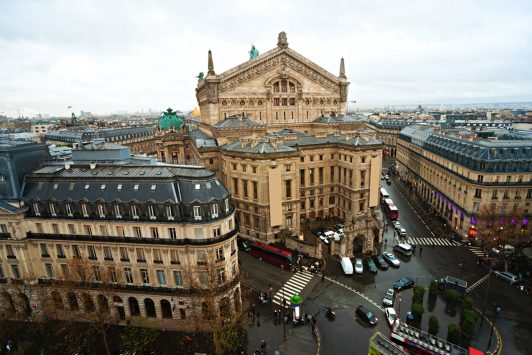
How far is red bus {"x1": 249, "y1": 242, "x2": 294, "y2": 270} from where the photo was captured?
197 feet

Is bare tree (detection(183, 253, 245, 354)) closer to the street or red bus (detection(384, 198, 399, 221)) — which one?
the street

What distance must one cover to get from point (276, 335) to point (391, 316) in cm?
1687

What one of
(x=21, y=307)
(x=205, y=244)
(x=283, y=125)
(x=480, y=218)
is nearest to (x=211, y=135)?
(x=283, y=125)

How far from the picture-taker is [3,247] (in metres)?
47.7

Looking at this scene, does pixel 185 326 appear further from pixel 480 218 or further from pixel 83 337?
pixel 480 218

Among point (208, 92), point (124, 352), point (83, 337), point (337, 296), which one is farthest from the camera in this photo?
point (208, 92)

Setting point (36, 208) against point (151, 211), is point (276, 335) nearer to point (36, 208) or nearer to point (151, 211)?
point (151, 211)

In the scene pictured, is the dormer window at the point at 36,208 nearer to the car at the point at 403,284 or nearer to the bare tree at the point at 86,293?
the bare tree at the point at 86,293

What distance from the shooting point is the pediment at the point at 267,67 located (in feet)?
269

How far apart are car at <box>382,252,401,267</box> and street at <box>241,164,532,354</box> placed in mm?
1196

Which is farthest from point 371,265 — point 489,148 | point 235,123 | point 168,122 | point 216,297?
point 168,122

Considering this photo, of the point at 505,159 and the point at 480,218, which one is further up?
the point at 505,159

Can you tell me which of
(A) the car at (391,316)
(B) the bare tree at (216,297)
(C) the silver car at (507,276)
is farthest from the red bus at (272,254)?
(C) the silver car at (507,276)

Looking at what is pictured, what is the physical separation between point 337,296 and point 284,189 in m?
24.8
